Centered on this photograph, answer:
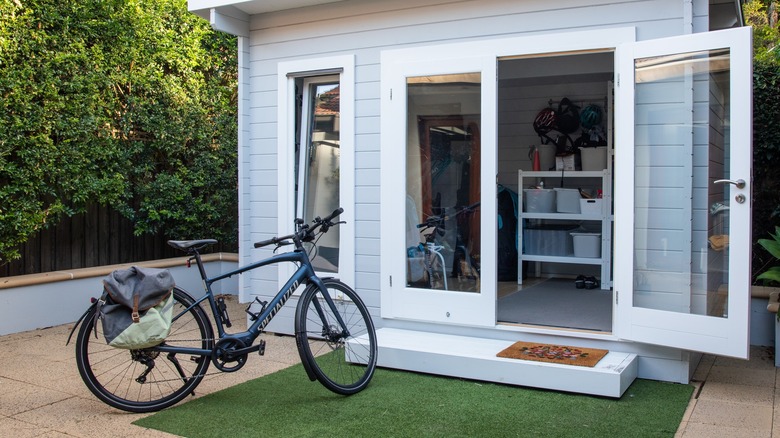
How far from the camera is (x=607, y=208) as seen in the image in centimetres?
682

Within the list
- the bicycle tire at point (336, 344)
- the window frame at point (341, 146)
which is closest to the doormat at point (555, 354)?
the bicycle tire at point (336, 344)

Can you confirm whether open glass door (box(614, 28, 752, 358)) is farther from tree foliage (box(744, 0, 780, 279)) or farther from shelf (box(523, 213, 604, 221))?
shelf (box(523, 213, 604, 221))

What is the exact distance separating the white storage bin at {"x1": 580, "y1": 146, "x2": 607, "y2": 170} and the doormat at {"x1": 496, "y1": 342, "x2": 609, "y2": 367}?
10.2 feet

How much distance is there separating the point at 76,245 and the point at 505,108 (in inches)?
186

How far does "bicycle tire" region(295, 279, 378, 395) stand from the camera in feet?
12.5

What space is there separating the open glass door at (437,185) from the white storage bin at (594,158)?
2.72 meters

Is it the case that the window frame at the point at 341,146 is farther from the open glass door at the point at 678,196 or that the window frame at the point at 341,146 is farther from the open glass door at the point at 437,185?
the open glass door at the point at 678,196

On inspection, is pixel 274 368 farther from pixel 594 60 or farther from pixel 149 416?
pixel 594 60

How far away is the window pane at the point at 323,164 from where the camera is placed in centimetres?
557

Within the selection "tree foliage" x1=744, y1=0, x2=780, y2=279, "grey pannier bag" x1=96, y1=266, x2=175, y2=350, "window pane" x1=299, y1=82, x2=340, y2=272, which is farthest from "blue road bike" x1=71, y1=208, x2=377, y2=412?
"tree foliage" x1=744, y1=0, x2=780, y2=279

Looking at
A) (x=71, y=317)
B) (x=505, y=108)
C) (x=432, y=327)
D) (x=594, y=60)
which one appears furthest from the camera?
(x=505, y=108)

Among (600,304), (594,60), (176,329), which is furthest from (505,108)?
(176,329)

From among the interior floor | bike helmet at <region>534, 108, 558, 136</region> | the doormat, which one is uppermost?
bike helmet at <region>534, 108, 558, 136</region>

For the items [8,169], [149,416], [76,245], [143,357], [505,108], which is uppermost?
[505,108]
